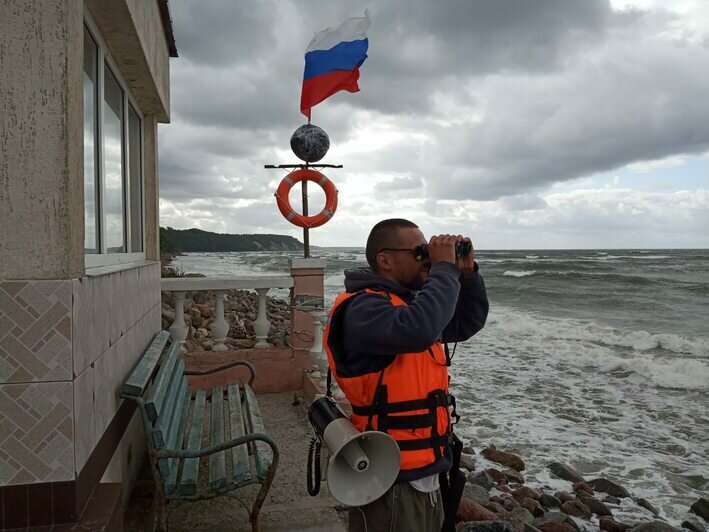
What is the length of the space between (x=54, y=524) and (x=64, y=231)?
1.06 m

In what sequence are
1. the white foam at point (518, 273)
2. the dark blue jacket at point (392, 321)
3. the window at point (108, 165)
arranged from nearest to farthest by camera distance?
the dark blue jacket at point (392, 321) < the window at point (108, 165) < the white foam at point (518, 273)

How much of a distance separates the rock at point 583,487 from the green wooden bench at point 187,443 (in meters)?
3.99

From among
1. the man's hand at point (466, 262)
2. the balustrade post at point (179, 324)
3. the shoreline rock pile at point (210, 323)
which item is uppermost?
the man's hand at point (466, 262)

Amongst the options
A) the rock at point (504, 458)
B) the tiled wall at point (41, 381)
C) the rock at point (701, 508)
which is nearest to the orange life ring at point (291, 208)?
the rock at point (504, 458)

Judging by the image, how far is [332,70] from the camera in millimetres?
6434

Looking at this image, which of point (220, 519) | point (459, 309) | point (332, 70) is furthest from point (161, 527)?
point (332, 70)

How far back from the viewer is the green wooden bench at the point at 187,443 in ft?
8.83

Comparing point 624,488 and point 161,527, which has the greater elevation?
point 161,527

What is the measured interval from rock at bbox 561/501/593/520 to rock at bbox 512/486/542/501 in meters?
0.30

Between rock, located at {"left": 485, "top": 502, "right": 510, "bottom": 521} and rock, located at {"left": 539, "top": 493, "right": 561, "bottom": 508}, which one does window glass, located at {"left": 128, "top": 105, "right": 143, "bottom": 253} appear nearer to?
rock, located at {"left": 485, "top": 502, "right": 510, "bottom": 521}

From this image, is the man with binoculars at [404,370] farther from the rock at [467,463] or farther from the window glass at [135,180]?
the rock at [467,463]

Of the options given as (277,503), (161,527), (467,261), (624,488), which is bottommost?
(624,488)

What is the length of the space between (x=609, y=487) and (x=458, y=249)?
199 inches

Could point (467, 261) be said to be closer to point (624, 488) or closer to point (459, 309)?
point (459, 309)
